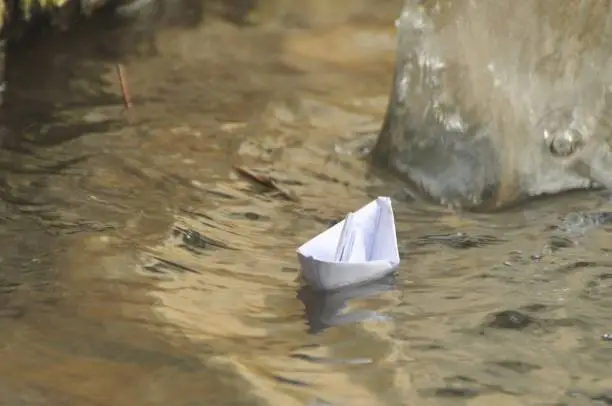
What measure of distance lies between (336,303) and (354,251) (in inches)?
12.0

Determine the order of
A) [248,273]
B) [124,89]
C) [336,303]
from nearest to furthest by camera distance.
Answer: [336,303] < [248,273] < [124,89]

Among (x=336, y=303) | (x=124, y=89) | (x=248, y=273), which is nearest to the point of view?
(x=336, y=303)

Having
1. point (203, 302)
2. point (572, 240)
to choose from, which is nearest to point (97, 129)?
point (203, 302)

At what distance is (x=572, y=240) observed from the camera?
3.85 meters

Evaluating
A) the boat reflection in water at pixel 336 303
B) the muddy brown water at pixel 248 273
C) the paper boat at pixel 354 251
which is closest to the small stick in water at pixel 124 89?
the muddy brown water at pixel 248 273

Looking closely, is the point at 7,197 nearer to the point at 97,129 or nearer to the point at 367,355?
the point at 97,129

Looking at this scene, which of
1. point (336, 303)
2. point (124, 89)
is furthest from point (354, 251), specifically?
point (124, 89)

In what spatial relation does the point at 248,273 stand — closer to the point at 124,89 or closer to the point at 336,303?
the point at 336,303

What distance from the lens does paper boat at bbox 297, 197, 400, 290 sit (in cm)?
336

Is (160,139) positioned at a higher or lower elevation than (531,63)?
lower

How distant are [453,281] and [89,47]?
4371 mm

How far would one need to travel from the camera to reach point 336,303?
329cm

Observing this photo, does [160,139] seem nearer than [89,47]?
Yes

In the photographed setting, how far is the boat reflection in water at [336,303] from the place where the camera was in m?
3.16
